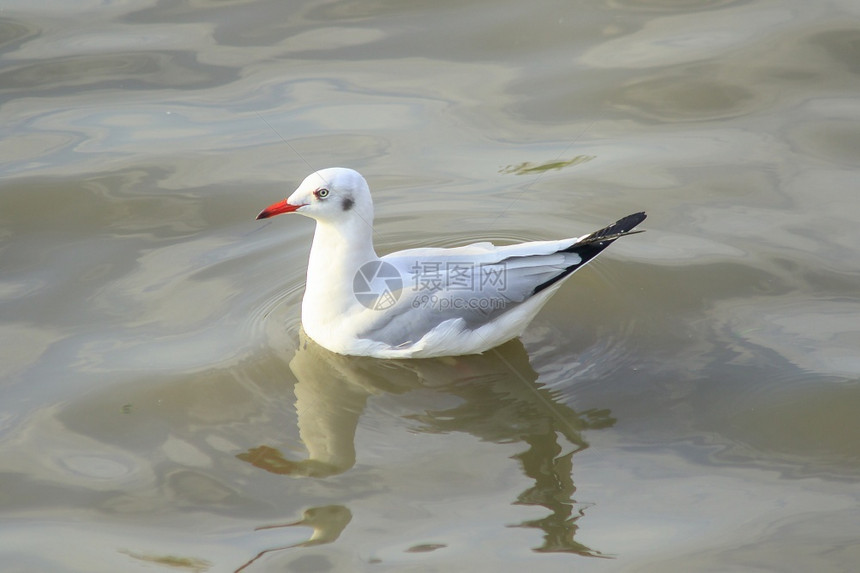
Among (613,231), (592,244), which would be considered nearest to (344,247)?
(592,244)

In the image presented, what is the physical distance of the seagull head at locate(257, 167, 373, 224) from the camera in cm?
559

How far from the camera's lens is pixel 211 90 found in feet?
29.0

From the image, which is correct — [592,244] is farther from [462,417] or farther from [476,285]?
[462,417]

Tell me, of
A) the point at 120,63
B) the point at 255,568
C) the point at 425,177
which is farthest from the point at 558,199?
the point at 120,63

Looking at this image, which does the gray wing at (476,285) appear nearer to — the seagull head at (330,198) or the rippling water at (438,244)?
the rippling water at (438,244)

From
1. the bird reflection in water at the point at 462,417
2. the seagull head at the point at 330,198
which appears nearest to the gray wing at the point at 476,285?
the bird reflection in water at the point at 462,417

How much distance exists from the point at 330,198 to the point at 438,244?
1.28m

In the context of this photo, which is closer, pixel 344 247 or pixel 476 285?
pixel 476 285

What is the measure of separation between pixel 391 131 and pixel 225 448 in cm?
374

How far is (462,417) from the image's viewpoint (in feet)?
17.5

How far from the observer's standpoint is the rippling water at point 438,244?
4.63m

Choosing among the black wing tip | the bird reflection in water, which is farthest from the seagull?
the bird reflection in water

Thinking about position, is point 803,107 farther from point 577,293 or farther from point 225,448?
point 225,448

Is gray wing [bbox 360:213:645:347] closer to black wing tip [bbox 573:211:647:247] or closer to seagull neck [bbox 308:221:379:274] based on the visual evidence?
black wing tip [bbox 573:211:647:247]
